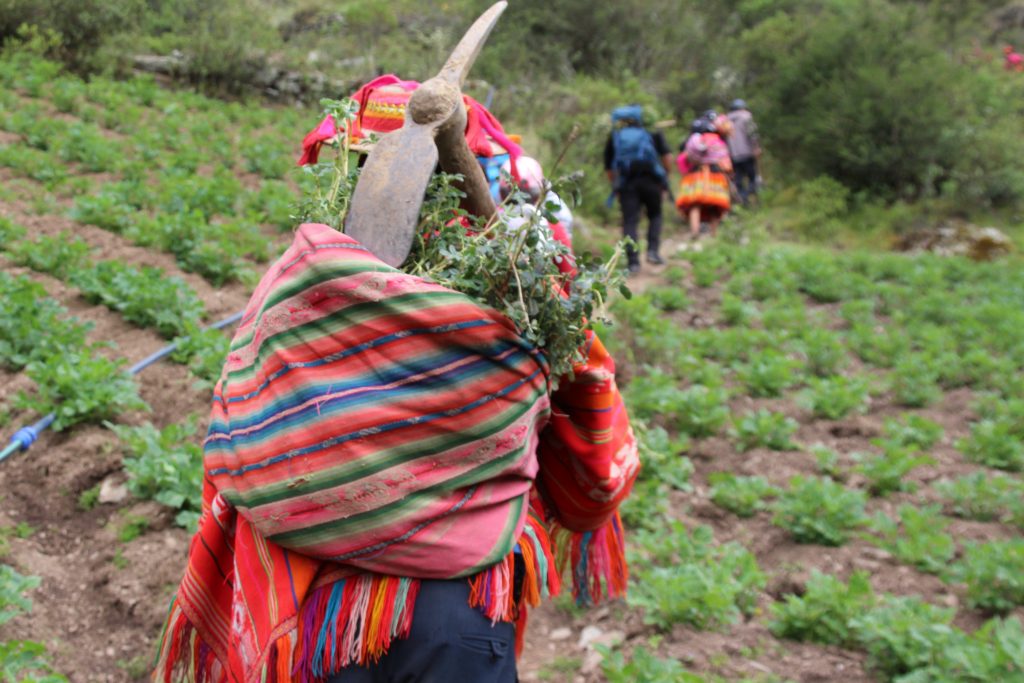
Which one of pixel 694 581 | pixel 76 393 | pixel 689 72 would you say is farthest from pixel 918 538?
pixel 689 72

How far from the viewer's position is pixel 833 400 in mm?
5766

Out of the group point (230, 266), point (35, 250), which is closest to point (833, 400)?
point (230, 266)

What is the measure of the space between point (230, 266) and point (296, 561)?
5.07m

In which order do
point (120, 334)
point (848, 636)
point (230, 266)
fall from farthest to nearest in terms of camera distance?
point (230, 266), point (120, 334), point (848, 636)

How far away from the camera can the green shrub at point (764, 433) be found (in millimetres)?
5156

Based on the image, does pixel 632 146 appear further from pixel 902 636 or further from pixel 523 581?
pixel 523 581

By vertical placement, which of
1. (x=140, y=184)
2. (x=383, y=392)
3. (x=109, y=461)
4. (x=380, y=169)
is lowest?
(x=140, y=184)

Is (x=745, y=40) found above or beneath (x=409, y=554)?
beneath

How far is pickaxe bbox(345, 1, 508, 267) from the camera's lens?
1.57m

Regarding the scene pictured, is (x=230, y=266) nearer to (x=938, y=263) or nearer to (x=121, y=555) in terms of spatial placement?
(x=121, y=555)

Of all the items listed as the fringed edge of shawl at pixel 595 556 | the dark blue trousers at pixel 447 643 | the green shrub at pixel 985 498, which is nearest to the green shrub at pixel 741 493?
the green shrub at pixel 985 498

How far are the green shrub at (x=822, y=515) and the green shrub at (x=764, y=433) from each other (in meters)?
0.88

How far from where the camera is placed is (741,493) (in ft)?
14.5

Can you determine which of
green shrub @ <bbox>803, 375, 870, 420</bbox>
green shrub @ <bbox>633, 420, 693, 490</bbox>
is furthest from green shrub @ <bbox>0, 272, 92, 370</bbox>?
green shrub @ <bbox>803, 375, 870, 420</bbox>
